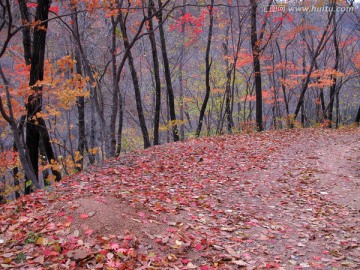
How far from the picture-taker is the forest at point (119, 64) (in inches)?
293

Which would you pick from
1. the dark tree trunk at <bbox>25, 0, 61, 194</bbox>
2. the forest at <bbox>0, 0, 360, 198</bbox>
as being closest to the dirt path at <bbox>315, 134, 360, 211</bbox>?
the forest at <bbox>0, 0, 360, 198</bbox>

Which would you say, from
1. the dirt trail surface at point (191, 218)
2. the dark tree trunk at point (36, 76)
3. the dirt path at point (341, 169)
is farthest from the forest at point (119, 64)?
the dirt path at point (341, 169)

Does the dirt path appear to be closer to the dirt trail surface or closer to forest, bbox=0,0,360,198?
the dirt trail surface

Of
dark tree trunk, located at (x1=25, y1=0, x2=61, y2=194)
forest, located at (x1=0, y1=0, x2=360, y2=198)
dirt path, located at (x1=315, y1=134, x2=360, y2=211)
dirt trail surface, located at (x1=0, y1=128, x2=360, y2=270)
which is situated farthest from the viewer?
forest, located at (x1=0, y1=0, x2=360, y2=198)

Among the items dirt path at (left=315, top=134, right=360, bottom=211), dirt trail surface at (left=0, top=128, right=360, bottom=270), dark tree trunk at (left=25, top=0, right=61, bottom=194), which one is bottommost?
dirt path at (left=315, top=134, right=360, bottom=211)

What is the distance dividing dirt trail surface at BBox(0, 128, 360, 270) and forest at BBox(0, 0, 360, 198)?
185 cm

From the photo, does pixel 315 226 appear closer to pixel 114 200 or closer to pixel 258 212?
pixel 258 212

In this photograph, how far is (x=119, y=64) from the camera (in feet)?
35.8

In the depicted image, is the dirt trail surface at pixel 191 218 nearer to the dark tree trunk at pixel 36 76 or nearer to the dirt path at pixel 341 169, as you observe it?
the dirt path at pixel 341 169

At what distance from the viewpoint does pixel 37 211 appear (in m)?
4.55

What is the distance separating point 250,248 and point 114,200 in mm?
2058

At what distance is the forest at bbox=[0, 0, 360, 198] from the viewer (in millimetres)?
7441

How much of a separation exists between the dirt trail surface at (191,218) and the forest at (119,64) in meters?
1.85

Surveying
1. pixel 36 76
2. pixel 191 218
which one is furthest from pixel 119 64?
pixel 191 218
